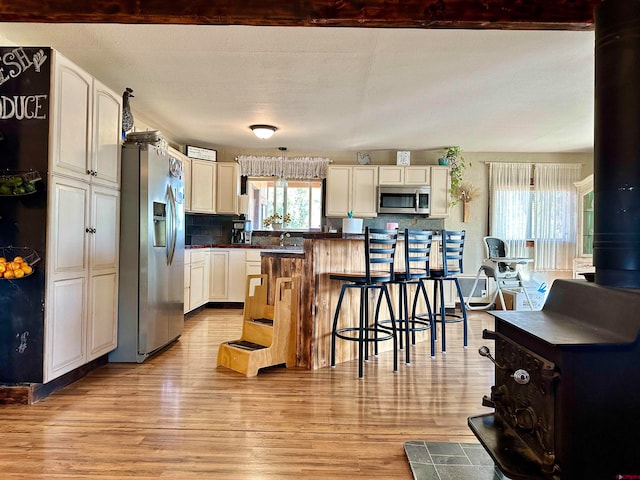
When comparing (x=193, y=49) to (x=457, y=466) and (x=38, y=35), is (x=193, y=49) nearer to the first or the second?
(x=38, y=35)

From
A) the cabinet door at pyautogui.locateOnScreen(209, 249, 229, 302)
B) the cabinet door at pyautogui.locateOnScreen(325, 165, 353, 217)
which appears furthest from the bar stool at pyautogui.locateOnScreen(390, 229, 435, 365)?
the cabinet door at pyautogui.locateOnScreen(209, 249, 229, 302)

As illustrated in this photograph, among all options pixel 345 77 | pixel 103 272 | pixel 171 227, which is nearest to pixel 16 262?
pixel 103 272

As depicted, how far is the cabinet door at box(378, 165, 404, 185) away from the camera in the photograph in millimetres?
6090

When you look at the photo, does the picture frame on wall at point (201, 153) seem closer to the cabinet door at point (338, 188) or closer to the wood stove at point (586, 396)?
the cabinet door at point (338, 188)

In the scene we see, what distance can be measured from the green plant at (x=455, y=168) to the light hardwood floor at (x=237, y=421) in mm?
3311

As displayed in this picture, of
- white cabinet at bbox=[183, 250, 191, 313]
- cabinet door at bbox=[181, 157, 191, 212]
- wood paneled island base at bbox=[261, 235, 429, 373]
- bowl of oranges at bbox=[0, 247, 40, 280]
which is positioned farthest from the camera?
cabinet door at bbox=[181, 157, 191, 212]

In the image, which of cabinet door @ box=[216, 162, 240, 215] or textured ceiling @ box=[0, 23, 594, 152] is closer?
textured ceiling @ box=[0, 23, 594, 152]

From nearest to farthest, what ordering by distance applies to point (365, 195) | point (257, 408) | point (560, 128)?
point (257, 408) < point (560, 128) < point (365, 195)

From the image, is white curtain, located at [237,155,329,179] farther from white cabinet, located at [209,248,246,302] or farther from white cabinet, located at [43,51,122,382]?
white cabinet, located at [43,51,122,382]

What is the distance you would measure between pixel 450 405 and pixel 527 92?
9.41 ft

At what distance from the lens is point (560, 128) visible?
4.97 metres

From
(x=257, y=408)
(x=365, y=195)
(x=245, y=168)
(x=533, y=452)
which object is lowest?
(x=257, y=408)

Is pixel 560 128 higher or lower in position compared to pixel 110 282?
higher

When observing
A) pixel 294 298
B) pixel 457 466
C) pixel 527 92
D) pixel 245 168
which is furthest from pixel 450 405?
pixel 245 168
